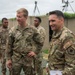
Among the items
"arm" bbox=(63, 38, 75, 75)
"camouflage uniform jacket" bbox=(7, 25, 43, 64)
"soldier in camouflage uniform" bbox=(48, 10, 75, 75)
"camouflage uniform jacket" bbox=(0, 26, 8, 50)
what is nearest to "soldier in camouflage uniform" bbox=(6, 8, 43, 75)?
"camouflage uniform jacket" bbox=(7, 25, 43, 64)

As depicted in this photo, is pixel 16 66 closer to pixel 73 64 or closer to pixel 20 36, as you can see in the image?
pixel 20 36

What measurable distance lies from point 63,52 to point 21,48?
8.43 ft

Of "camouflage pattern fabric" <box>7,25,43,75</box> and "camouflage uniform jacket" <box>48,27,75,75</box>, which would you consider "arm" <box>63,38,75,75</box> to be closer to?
"camouflage uniform jacket" <box>48,27,75,75</box>

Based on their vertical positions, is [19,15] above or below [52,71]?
above

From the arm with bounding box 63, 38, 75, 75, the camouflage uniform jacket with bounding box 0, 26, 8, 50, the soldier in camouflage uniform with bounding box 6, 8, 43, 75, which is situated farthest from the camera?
the camouflage uniform jacket with bounding box 0, 26, 8, 50

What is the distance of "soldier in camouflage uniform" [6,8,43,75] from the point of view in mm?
6699

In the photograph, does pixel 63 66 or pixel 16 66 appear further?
pixel 16 66

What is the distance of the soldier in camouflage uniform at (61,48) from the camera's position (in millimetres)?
4105

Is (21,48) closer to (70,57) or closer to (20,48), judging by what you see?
(20,48)

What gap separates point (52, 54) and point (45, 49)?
18102 mm

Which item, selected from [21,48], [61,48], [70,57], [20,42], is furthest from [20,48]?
[70,57]

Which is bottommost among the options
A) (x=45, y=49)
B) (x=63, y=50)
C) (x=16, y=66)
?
(x=45, y=49)

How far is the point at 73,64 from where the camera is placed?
411 cm

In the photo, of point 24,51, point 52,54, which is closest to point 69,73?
point 52,54
